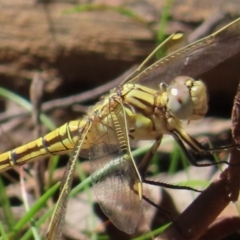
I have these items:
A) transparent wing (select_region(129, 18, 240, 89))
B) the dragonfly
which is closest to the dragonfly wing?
the dragonfly

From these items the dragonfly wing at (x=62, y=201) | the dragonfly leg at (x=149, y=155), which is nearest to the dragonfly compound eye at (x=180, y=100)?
the dragonfly leg at (x=149, y=155)

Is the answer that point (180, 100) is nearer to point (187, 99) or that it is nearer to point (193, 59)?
point (187, 99)

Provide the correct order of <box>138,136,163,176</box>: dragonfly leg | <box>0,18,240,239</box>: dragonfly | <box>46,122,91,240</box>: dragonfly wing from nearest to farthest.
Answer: <box>46,122,91,240</box>: dragonfly wing, <box>0,18,240,239</box>: dragonfly, <box>138,136,163,176</box>: dragonfly leg

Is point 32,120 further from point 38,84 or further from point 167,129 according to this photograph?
point 167,129

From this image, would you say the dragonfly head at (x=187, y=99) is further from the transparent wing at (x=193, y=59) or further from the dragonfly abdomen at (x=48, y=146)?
the dragonfly abdomen at (x=48, y=146)

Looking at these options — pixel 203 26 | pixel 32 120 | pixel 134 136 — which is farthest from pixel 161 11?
pixel 134 136

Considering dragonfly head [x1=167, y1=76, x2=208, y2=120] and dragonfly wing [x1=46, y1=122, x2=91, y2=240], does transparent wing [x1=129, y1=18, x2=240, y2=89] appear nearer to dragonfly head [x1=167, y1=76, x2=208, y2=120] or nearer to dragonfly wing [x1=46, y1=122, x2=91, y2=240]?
dragonfly head [x1=167, y1=76, x2=208, y2=120]
